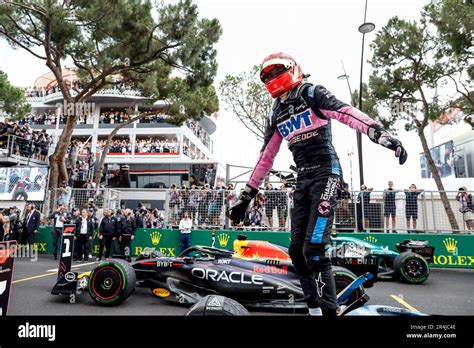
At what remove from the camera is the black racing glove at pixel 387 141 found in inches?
58.7

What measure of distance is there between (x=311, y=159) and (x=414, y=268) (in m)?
4.50

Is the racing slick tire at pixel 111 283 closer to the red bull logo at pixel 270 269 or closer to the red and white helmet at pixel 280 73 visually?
the red bull logo at pixel 270 269

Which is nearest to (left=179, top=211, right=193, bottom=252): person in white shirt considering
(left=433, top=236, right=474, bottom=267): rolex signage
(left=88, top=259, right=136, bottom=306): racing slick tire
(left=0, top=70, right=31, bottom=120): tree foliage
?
(left=88, top=259, right=136, bottom=306): racing slick tire

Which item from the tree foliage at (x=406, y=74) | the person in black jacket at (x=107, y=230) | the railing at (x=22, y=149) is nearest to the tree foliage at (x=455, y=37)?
the tree foliage at (x=406, y=74)

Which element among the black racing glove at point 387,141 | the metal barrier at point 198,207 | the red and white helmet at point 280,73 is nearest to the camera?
the black racing glove at point 387,141

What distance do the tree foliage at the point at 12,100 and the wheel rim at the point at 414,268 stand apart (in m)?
17.9

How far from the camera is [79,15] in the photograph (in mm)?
10852

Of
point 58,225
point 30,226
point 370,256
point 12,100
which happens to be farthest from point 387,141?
point 12,100

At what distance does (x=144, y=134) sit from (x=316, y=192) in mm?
33182

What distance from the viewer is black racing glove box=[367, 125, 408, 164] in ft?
4.89

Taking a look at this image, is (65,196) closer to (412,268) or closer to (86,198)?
(86,198)

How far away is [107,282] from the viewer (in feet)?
11.3

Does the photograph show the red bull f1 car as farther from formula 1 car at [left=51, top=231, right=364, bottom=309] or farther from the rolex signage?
the rolex signage
